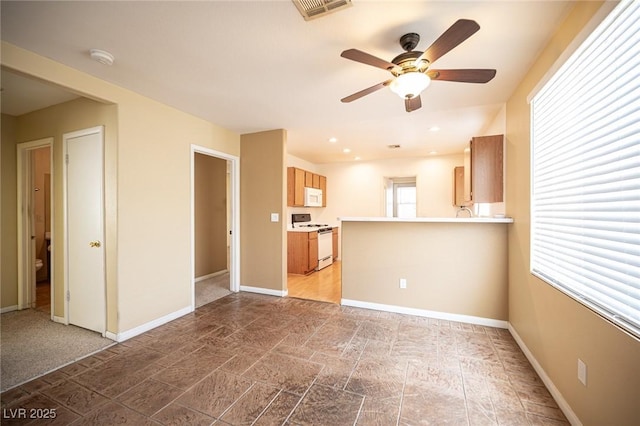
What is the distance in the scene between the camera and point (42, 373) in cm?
210

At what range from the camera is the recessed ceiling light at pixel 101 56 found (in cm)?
202

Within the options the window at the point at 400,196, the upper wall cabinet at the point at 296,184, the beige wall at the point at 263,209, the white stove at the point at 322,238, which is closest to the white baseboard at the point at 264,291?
the beige wall at the point at 263,209

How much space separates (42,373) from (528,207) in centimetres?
433

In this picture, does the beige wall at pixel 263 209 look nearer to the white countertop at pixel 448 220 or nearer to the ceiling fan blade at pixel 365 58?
the white countertop at pixel 448 220

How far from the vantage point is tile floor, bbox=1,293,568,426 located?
1.67 meters

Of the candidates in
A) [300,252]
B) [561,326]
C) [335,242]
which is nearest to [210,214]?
[300,252]

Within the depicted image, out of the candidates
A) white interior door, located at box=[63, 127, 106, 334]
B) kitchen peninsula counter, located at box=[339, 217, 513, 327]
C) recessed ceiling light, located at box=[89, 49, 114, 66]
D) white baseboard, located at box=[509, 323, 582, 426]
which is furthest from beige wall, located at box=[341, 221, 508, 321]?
recessed ceiling light, located at box=[89, 49, 114, 66]

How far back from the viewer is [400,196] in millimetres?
6781

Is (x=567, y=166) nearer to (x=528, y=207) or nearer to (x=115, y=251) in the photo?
(x=528, y=207)

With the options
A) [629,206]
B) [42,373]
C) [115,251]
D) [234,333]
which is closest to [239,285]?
[234,333]

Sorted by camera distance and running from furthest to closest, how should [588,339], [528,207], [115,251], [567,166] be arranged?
[115,251] < [528,207] < [567,166] < [588,339]

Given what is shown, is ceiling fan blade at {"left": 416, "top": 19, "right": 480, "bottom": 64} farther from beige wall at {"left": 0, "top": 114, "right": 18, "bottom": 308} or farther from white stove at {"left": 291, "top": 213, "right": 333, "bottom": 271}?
beige wall at {"left": 0, "top": 114, "right": 18, "bottom": 308}

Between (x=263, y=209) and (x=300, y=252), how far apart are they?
60.9 inches

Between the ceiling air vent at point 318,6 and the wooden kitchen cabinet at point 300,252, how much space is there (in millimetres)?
3992
